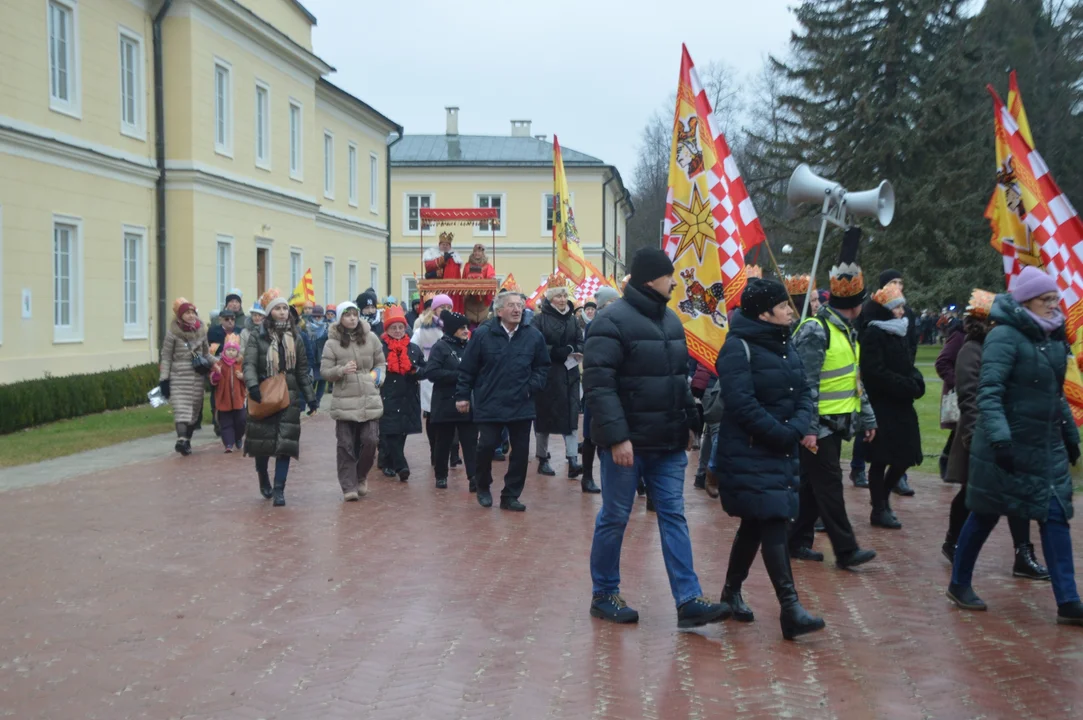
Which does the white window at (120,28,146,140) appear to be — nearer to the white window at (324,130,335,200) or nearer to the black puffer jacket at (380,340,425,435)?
the white window at (324,130,335,200)

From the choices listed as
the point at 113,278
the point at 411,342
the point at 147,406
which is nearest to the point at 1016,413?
the point at 411,342

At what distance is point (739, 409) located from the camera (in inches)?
240

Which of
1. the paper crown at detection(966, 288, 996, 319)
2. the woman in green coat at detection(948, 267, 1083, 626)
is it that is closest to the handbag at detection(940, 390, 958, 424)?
the paper crown at detection(966, 288, 996, 319)

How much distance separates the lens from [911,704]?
5117mm

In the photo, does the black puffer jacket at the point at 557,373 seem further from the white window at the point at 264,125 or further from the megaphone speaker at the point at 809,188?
the white window at the point at 264,125

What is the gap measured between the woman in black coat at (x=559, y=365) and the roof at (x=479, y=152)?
49320mm

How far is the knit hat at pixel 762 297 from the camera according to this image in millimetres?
6230

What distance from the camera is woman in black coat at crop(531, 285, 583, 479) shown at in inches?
470

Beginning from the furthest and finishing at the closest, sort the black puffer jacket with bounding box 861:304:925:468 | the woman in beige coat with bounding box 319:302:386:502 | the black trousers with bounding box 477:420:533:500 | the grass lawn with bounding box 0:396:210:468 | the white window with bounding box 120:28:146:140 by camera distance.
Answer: the white window with bounding box 120:28:146:140 < the grass lawn with bounding box 0:396:210:468 < the woman in beige coat with bounding box 319:302:386:502 < the black trousers with bounding box 477:420:533:500 < the black puffer jacket with bounding box 861:304:925:468

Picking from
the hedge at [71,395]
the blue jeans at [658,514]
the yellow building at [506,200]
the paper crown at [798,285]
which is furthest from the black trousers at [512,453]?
the yellow building at [506,200]

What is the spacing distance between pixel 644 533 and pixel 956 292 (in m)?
27.5

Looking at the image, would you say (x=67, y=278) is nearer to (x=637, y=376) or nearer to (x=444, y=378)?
(x=444, y=378)

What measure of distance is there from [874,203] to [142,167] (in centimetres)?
1965

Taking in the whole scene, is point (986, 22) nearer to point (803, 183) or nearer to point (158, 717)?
point (803, 183)
